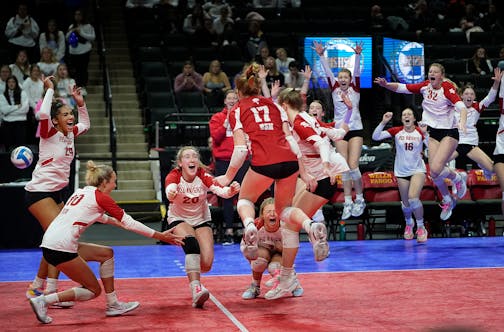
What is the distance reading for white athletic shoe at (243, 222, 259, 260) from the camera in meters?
7.56

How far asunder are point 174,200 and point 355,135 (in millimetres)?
5161

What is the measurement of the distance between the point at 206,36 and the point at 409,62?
4.27 m

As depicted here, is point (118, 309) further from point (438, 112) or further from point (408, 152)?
point (408, 152)

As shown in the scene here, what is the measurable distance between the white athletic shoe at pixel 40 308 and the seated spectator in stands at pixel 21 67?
9.31 metres

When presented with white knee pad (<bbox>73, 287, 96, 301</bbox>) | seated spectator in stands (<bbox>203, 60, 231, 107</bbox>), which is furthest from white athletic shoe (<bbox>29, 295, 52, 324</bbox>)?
seated spectator in stands (<bbox>203, 60, 231, 107</bbox>)

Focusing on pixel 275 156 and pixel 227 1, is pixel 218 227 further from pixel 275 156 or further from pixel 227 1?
pixel 227 1

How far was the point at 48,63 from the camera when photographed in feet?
52.1

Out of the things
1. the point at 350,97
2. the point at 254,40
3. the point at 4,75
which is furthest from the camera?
the point at 254,40

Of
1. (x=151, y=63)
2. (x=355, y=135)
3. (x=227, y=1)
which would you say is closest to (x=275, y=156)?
(x=355, y=135)

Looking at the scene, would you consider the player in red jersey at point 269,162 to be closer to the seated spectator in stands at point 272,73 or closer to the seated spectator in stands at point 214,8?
the seated spectator in stands at point 272,73

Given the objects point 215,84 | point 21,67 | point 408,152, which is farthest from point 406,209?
point 21,67

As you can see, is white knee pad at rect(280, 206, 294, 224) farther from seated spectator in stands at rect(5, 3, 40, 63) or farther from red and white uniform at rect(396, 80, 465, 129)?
seated spectator in stands at rect(5, 3, 40, 63)

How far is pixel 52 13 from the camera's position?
18.0m

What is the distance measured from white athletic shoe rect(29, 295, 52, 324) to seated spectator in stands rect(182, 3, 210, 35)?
11718 millimetres
